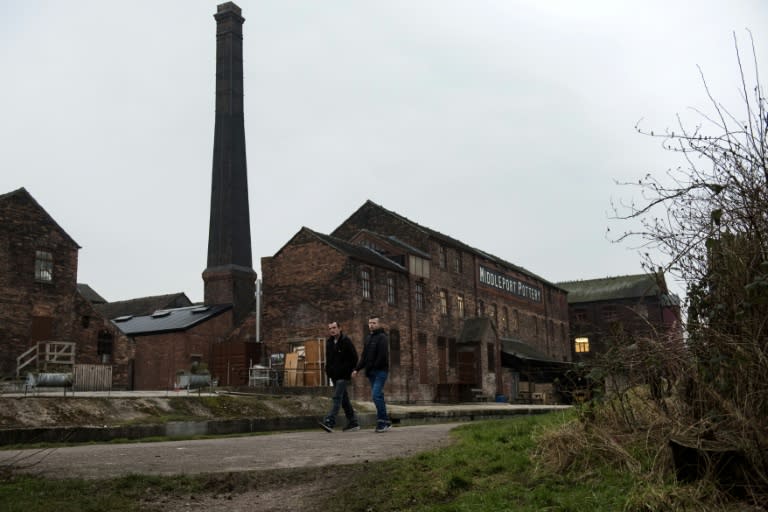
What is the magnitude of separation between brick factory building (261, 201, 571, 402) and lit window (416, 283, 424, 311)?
8cm

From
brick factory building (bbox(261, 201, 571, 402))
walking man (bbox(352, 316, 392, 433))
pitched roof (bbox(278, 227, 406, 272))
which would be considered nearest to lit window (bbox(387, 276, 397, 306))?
brick factory building (bbox(261, 201, 571, 402))

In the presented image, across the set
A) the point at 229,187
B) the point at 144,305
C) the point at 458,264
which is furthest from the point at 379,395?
the point at 144,305

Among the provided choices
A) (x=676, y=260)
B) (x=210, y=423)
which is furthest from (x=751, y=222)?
(x=210, y=423)

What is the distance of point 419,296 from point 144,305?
74.7 ft

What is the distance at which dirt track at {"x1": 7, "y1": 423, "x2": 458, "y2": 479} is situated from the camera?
6.51 metres

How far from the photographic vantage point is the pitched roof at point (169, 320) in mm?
36750

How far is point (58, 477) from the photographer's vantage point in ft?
19.4

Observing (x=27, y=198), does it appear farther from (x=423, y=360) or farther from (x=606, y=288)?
(x=606, y=288)

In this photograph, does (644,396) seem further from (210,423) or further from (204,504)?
(210,423)

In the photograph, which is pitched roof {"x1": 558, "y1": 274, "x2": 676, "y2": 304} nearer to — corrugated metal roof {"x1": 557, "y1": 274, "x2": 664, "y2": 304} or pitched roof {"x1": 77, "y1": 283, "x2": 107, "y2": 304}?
corrugated metal roof {"x1": 557, "y1": 274, "x2": 664, "y2": 304}

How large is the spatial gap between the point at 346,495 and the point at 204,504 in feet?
3.44

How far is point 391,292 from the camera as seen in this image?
108 feet

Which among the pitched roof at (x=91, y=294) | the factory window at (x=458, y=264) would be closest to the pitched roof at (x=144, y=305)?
the pitched roof at (x=91, y=294)

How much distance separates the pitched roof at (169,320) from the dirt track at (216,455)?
27644 mm
